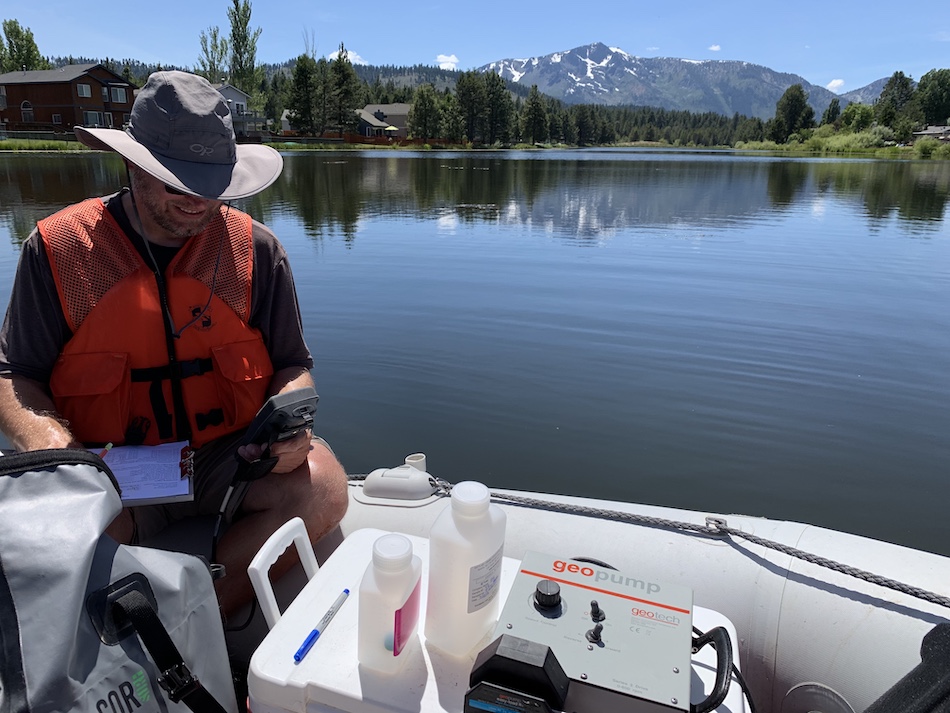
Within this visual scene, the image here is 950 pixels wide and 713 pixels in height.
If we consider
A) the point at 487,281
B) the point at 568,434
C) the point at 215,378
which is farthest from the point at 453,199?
the point at 215,378

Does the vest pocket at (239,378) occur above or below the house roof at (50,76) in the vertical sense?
below

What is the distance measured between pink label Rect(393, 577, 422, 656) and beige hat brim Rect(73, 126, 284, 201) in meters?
1.32

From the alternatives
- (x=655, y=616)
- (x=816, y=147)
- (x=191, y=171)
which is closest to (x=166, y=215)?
(x=191, y=171)

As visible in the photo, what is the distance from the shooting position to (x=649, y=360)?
606cm

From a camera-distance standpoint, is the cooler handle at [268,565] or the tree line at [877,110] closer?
the cooler handle at [268,565]

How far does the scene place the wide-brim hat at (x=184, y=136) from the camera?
1.91 meters

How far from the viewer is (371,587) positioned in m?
1.19

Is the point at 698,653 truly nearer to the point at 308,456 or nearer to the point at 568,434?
the point at 308,456

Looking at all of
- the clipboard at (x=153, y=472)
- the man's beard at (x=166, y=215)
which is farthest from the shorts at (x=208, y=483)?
the man's beard at (x=166, y=215)

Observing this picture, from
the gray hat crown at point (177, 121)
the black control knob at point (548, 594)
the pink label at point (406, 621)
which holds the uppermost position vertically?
the gray hat crown at point (177, 121)

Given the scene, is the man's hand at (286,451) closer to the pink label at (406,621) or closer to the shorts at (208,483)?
the shorts at (208,483)

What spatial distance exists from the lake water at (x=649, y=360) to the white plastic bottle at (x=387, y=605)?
3113 millimetres

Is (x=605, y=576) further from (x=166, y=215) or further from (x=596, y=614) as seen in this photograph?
(x=166, y=215)

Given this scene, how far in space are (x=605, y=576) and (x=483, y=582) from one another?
28 cm
